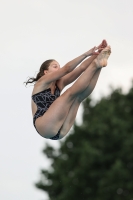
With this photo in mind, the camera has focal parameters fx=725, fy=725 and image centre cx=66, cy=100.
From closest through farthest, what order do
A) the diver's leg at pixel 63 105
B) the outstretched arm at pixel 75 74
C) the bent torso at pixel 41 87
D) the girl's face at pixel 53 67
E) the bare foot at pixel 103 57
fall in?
the bare foot at pixel 103 57 → the diver's leg at pixel 63 105 → the outstretched arm at pixel 75 74 → the bent torso at pixel 41 87 → the girl's face at pixel 53 67

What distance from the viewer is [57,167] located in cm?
4791

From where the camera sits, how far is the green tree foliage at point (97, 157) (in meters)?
44.2

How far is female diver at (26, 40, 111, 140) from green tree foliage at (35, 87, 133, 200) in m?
28.7

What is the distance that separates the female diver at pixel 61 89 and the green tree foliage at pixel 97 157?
1132 inches

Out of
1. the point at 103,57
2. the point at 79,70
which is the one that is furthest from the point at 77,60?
the point at 79,70

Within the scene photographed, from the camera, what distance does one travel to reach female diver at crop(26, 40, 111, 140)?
45.6 ft

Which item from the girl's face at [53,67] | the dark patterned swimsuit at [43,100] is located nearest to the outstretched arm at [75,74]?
the girl's face at [53,67]

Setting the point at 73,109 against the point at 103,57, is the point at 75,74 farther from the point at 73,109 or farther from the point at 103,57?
the point at 103,57

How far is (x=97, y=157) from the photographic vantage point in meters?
45.0

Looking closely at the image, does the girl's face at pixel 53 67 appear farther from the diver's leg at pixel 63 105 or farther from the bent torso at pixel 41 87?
the diver's leg at pixel 63 105

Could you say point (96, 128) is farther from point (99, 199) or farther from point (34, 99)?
point (34, 99)

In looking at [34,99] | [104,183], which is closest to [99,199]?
[104,183]

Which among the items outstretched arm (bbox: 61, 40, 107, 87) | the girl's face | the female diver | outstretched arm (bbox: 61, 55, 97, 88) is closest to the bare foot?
the female diver

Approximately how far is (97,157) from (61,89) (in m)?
30.2
